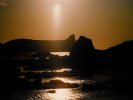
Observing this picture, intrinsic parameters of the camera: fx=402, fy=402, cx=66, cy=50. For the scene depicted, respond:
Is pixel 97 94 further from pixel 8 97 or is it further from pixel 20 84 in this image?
pixel 20 84

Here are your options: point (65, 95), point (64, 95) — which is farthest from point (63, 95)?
point (65, 95)

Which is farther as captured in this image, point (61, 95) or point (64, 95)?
point (61, 95)

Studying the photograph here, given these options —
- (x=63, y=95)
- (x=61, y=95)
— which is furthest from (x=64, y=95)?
(x=61, y=95)

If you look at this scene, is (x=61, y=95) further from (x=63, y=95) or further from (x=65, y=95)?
(x=65, y=95)

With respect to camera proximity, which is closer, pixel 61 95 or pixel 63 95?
pixel 63 95

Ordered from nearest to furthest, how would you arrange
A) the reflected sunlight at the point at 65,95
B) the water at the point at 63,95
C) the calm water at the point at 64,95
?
the calm water at the point at 64,95 < the water at the point at 63,95 < the reflected sunlight at the point at 65,95

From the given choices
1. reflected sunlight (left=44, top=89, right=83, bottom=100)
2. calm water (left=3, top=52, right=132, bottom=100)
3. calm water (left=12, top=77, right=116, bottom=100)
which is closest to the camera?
calm water (left=3, top=52, right=132, bottom=100)

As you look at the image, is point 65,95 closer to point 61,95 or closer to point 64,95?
point 64,95

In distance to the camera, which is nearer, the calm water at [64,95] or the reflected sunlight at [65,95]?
the calm water at [64,95]

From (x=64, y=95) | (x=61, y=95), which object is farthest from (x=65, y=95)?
(x=61, y=95)

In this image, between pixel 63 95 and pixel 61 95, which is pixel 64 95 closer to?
pixel 63 95

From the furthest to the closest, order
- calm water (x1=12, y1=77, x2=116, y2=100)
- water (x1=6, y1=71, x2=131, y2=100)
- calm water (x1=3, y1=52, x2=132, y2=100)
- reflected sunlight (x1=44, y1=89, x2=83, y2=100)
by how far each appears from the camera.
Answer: reflected sunlight (x1=44, y1=89, x2=83, y2=100) → calm water (x1=12, y1=77, x2=116, y2=100) → water (x1=6, y1=71, x2=131, y2=100) → calm water (x1=3, y1=52, x2=132, y2=100)

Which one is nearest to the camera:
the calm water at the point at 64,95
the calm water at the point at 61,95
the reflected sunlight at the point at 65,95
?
the calm water at the point at 64,95

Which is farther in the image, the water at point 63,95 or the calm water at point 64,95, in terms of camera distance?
the water at point 63,95
